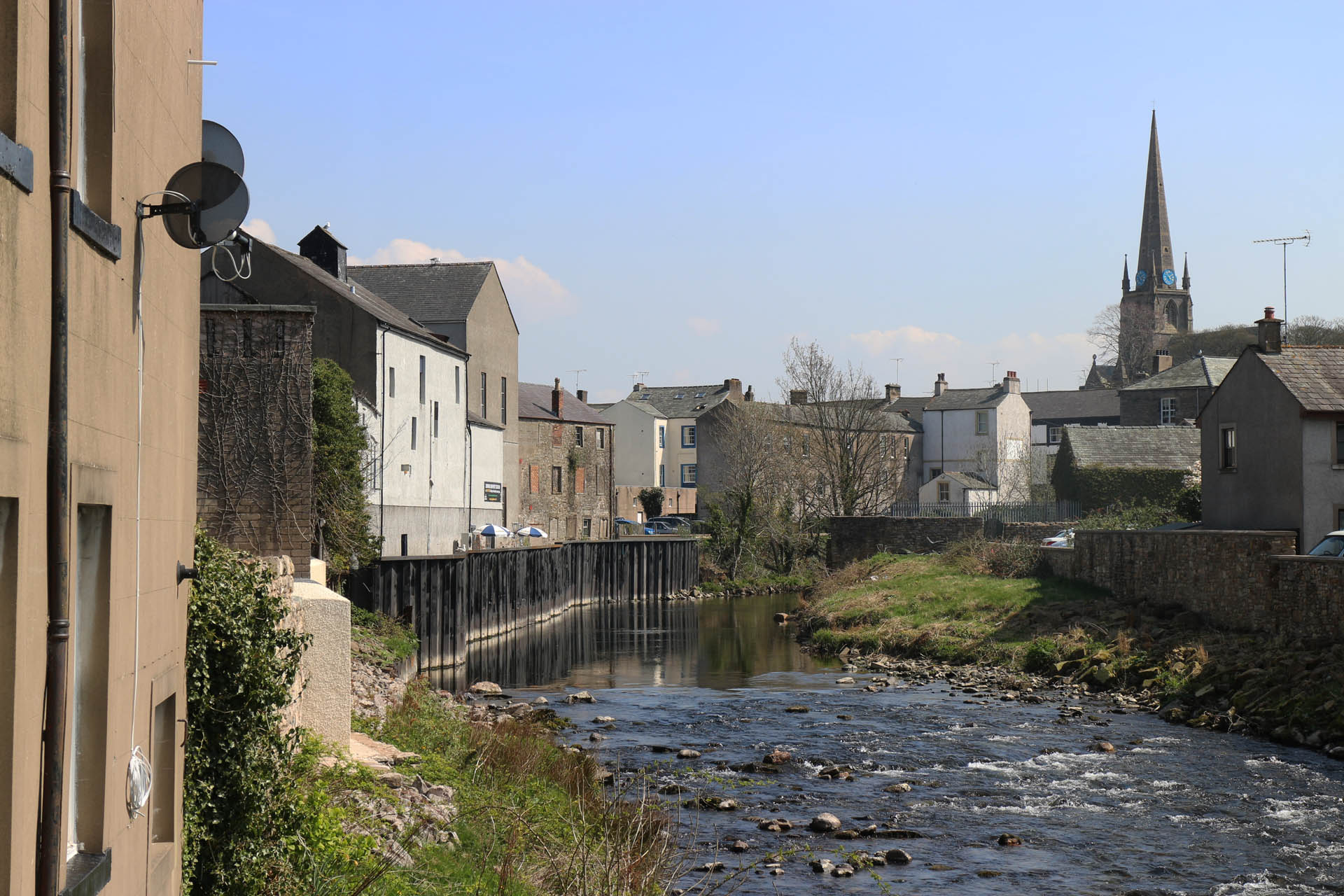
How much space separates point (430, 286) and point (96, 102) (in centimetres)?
4292

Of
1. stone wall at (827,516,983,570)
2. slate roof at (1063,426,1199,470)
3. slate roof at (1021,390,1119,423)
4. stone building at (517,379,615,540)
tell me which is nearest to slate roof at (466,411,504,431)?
stone building at (517,379,615,540)

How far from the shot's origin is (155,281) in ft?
22.5

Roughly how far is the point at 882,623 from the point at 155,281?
31252 mm

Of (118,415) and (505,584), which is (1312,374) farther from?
(118,415)

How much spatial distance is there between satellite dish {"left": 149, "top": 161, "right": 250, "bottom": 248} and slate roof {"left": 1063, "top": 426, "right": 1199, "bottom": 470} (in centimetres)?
5392

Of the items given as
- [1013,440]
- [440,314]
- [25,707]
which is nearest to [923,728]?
[25,707]

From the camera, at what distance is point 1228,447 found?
32.2 m

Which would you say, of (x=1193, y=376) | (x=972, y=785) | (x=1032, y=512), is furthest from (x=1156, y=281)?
(x=972, y=785)

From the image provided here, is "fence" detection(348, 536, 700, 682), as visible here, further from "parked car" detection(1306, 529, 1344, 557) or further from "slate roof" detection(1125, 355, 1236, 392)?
"slate roof" detection(1125, 355, 1236, 392)

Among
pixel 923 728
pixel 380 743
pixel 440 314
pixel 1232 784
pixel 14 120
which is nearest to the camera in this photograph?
pixel 14 120

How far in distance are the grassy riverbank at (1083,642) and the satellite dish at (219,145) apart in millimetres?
18268

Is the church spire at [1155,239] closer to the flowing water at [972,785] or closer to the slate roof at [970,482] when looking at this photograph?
the slate roof at [970,482]

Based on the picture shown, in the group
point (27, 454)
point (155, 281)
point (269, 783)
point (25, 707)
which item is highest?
point (155, 281)

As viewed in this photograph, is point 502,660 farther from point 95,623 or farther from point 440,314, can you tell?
point 95,623
